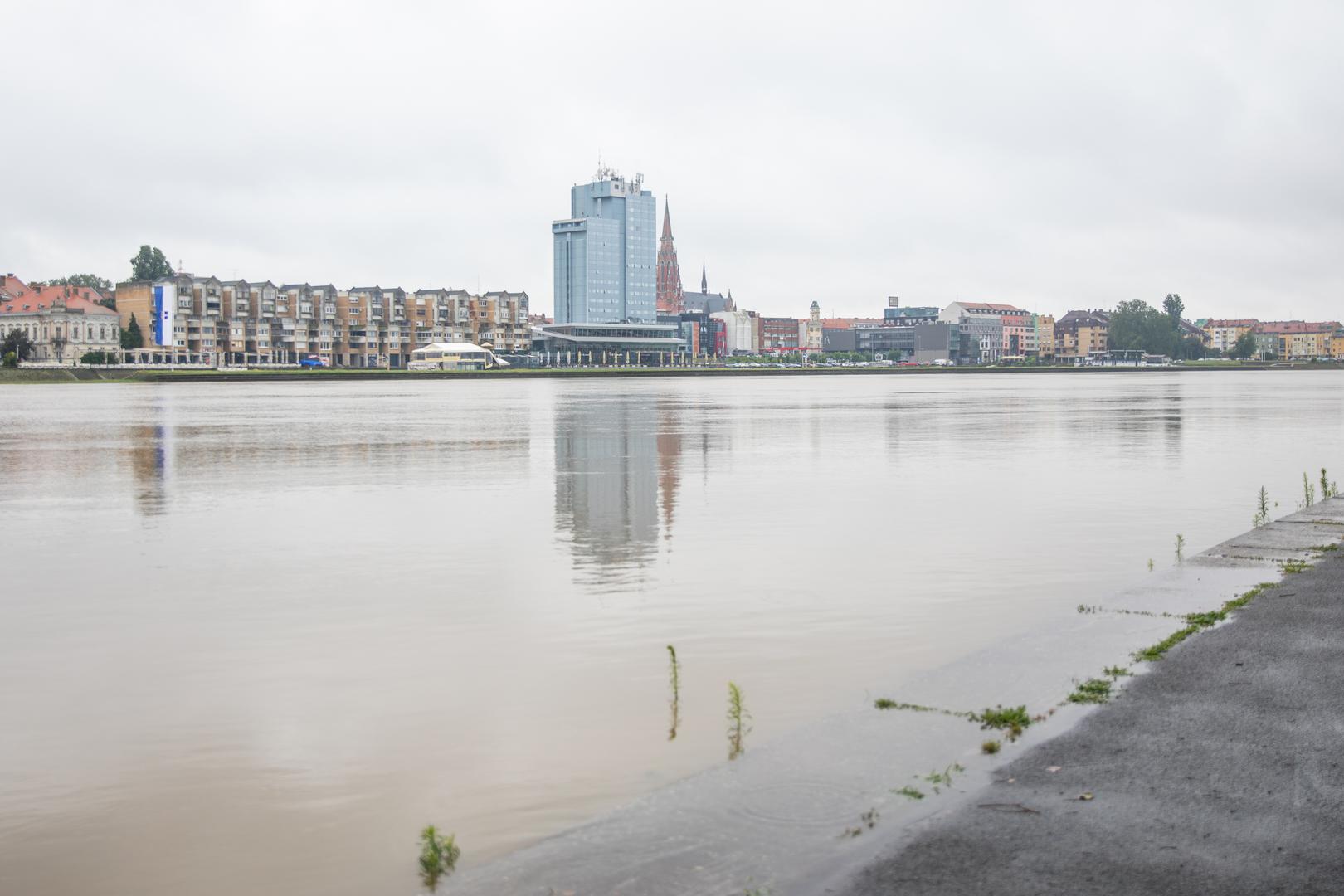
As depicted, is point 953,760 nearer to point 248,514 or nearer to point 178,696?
point 178,696

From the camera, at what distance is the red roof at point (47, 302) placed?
17914 centimetres

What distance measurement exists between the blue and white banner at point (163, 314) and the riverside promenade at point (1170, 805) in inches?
7548

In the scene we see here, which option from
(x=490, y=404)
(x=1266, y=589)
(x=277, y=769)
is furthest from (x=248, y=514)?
(x=490, y=404)

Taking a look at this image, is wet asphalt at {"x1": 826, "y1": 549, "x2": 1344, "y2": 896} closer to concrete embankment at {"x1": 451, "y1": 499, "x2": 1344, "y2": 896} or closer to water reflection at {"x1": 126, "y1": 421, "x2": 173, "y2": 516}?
concrete embankment at {"x1": 451, "y1": 499, "x2": 1344, "y2": 896}

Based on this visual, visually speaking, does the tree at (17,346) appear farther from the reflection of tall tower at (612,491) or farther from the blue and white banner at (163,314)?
the reflection of tall tower at (612,491)

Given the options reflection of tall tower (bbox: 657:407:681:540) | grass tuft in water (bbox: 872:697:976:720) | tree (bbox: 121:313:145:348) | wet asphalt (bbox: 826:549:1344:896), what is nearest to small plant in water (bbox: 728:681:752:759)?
grass tuft in water (bbox: 872:697:976:720)

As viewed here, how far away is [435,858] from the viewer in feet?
23.6

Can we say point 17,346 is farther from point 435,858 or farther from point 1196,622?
point 435,858

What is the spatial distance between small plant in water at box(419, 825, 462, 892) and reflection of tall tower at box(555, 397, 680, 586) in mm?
9061

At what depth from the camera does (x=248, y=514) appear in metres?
24.3

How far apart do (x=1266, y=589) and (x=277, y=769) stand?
10095 millimetres

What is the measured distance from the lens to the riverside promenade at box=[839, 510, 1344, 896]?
608 cm

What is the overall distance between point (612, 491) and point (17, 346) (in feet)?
523

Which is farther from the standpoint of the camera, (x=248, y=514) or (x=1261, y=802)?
(x=248, y=514)
